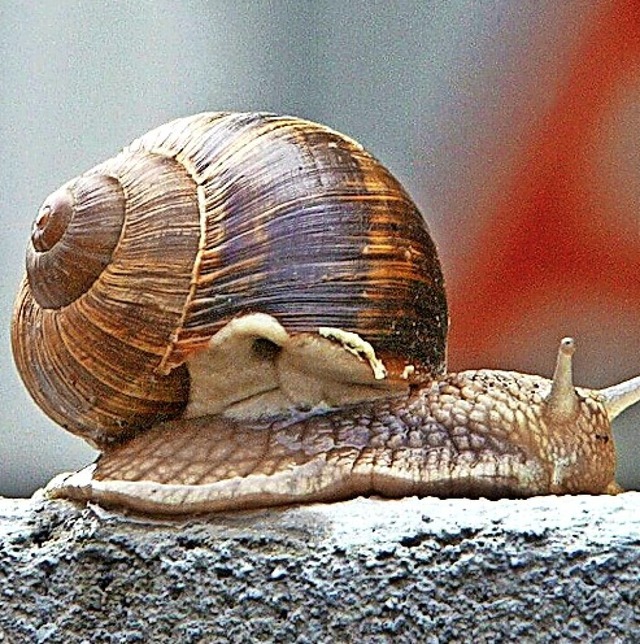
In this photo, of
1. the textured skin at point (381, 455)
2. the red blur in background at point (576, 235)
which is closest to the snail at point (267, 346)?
the textured skin at point (381, 455)

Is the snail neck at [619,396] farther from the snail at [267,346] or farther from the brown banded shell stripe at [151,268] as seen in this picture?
the brown banded shell stripe at [151,268]

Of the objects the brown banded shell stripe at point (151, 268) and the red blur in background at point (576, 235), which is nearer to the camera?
the brown banded shell stripe at point (151, 268)

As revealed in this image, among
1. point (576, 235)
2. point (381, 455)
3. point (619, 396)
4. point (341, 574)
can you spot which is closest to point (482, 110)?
point (576, 235)

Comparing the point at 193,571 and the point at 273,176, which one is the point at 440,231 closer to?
the point at 273,176

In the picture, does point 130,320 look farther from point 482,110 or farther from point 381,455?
point 482,110

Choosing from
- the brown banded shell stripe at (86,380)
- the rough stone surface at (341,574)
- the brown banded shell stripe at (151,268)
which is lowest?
the rough stone surface at (341,574)

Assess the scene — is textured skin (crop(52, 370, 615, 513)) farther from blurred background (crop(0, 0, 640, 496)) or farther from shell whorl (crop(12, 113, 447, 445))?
blurred background (crop(0, 0, 640, 496))

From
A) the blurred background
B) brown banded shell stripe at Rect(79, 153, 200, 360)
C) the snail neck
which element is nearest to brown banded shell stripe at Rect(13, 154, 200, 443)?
brown banded shell stripe at Rect(79, 153, 200, 360)
